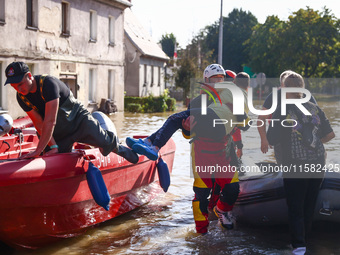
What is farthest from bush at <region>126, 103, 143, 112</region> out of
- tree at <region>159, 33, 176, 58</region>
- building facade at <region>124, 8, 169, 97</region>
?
tree at <region>159, 33, 176, 58</region>

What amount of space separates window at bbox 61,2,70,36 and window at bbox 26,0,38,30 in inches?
92.3

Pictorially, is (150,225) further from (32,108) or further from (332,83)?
(332,83)

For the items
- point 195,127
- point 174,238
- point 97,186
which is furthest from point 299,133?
point 97,186

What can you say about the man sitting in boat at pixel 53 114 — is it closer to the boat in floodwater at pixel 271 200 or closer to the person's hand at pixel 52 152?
the person's hand at pixel 52 152

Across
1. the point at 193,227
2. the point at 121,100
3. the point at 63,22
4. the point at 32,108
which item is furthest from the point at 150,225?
the point at 121,100

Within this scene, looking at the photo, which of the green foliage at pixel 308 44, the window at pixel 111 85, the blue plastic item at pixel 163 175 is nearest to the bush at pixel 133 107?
the window at pixel 111 85

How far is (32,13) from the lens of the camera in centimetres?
1838

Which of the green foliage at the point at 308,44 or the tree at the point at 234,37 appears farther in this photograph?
the tree at the point at 234,37

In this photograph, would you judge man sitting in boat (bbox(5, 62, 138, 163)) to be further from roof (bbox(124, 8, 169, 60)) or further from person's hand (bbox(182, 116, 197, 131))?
roof (bbox(124, 8, 169, 60))

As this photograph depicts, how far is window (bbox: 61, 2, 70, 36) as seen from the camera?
20734 millimetres

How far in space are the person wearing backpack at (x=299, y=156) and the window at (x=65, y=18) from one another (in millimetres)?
16570

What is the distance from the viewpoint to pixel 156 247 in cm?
614

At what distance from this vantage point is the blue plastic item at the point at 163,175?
25.1 ft

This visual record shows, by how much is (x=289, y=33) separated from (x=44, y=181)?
51.9 metres
